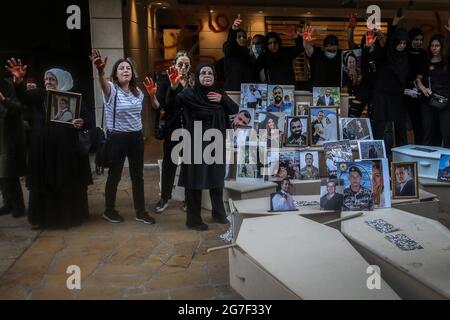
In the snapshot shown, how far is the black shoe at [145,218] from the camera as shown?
5004mm

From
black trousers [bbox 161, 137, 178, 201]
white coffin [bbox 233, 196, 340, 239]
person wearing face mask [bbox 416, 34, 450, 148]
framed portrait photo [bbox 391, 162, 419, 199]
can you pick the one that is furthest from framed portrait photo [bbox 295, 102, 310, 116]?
white coffin [bbox 233, 196, 340, 239]

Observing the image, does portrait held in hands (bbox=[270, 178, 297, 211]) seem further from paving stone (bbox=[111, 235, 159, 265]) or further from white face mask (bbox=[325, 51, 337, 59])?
white face mask (bbox=[325, 51, 337, 59])

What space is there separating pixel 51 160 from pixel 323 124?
2.92m

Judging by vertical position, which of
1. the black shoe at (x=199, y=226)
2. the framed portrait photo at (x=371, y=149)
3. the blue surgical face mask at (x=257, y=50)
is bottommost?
the black shoe at (x=199, y=226)

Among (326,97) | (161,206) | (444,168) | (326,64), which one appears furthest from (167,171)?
(444,168)

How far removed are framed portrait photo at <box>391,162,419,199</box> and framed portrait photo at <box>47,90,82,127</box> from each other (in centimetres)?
302

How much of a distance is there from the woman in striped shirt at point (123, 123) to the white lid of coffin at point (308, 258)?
6.69 feet

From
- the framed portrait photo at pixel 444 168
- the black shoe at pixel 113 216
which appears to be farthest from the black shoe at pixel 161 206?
the framed portrait photo at pixel 444 168

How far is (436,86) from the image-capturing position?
5855mm

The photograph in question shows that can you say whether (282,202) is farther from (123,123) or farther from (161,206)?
(161,206)

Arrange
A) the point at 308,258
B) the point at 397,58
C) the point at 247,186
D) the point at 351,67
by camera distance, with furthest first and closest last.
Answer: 1. the point at 351,67
2. the point at 397,58
3. the point at 247,186
4. the point at 308,258

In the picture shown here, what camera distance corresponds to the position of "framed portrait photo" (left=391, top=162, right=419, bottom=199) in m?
4.11

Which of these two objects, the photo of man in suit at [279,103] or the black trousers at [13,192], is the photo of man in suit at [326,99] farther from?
the black trousers at [13,192]
